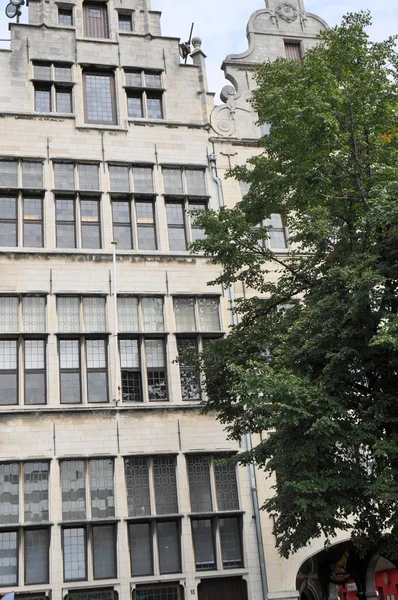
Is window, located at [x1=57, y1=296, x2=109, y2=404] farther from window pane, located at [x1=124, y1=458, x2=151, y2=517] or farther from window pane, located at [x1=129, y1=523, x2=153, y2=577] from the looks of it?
window pane, located at [x1=129, y1=523, x2=153, y2=577]

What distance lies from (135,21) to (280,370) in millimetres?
16746

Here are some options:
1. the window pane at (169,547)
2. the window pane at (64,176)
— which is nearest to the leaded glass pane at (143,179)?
the window pane at (64,176)

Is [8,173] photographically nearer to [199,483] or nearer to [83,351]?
[83,351]

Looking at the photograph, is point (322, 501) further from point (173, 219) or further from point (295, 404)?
point (173, 219)

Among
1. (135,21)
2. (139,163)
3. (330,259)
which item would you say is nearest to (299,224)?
(330,259)

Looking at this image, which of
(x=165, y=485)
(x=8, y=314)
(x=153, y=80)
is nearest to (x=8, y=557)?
(x=165, y=485)

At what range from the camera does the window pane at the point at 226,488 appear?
65.5ft

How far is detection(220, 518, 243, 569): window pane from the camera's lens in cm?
1950

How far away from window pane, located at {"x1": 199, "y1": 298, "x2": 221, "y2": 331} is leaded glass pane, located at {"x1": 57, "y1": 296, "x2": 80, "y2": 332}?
3592mm

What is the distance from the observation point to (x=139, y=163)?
2322 centimetres

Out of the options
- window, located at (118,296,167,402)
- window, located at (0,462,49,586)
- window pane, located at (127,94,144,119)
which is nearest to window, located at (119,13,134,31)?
window pane, located at (127,94,144,119)

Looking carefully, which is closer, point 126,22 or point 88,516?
point 88,516

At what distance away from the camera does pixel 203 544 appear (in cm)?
1958

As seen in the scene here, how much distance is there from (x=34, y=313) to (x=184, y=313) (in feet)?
14.0
